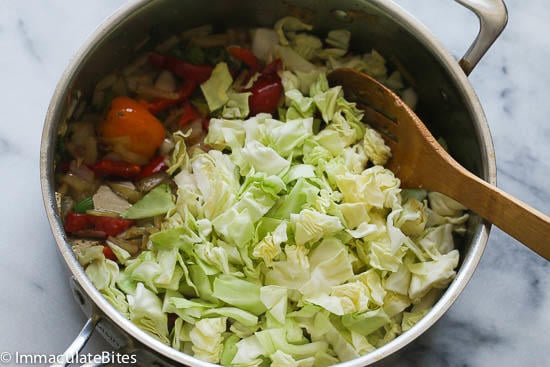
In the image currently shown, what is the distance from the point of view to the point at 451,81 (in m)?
1.40

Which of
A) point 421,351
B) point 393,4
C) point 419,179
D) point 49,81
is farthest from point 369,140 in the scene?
point 49,81

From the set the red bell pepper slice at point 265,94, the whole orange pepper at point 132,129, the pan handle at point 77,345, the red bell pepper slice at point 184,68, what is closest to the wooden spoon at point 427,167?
the red bell pepper slice at point 265,94

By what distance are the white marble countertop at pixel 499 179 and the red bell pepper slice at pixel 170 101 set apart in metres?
0.20

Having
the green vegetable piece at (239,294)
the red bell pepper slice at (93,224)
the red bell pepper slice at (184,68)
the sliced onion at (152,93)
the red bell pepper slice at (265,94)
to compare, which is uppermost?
the red bell pepper slice at (265,94)

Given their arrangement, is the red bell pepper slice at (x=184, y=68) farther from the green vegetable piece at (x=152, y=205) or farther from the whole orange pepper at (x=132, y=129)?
the green vegetable piece at (x=152, y=205)

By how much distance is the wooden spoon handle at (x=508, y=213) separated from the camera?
125 centimetres

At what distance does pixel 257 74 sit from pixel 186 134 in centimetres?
19

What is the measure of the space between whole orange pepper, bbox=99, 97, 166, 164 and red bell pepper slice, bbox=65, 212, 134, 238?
5.2 inches

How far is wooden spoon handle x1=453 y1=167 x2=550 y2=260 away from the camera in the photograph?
1250mm

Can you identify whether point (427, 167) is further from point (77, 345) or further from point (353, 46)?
point (77, 345)

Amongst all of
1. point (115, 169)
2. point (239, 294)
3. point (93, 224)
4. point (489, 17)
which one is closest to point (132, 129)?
point (115, 169)

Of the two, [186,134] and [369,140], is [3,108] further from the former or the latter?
[369,140]

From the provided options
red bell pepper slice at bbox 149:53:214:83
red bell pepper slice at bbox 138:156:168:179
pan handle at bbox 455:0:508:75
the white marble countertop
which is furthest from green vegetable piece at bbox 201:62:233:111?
pan handle at bbox 455:0:508:75

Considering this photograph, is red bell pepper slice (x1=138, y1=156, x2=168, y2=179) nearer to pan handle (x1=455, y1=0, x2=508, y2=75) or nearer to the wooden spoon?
the wooden spoon
